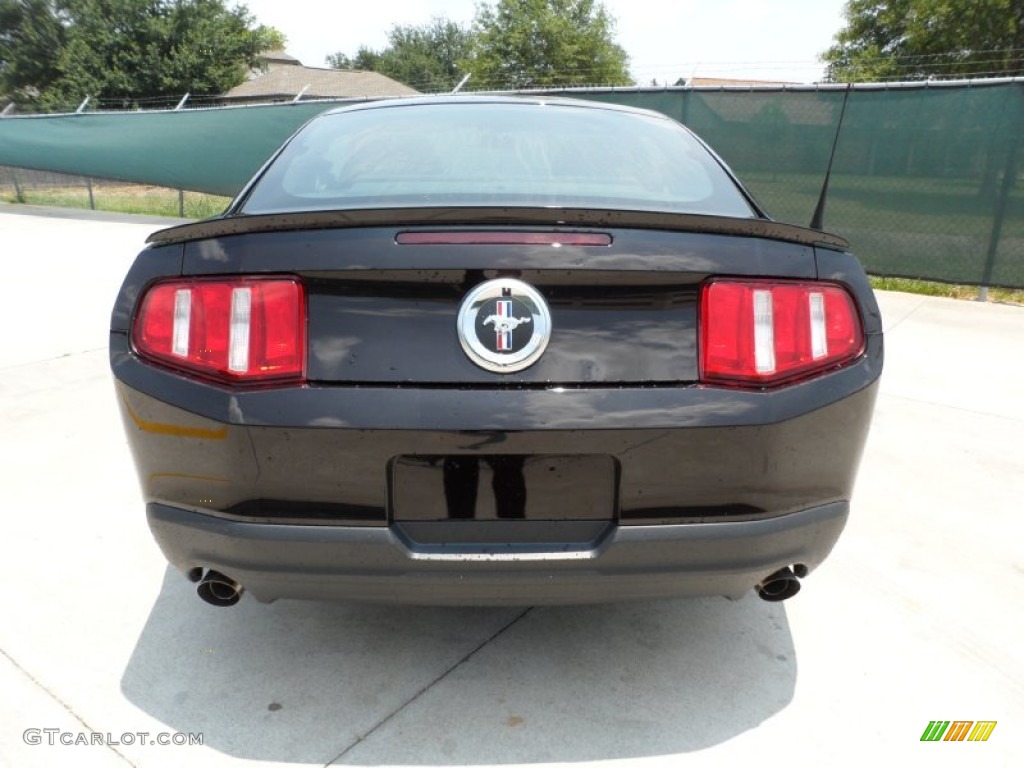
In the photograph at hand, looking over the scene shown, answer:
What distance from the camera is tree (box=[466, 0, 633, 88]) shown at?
50.6 meters

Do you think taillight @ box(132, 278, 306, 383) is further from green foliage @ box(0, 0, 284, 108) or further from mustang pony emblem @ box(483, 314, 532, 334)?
green foliage @ box(0, 0, 284, 108)

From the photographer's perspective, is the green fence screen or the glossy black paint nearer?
the glossy black paint

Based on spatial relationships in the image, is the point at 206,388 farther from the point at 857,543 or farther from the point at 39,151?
the point at 39,151

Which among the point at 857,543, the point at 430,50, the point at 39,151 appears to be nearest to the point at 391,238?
the point at 857,543

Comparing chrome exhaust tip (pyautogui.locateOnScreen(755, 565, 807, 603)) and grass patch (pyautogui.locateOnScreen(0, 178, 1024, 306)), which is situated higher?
chrome exhaust tip (pyautogui.locateOnScreen(755, 565, 807, 603))

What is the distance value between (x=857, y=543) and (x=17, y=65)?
171 feet

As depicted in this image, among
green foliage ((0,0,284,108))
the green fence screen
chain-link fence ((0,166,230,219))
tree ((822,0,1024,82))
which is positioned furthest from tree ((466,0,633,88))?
the green fence screen

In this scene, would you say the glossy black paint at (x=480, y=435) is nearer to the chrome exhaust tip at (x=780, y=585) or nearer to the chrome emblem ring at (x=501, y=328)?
the chrome emblem ring at (x=501, y=328)

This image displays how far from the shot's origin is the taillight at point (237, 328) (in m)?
1.58

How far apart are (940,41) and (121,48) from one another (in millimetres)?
36362
